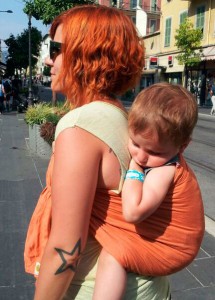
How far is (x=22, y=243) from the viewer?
12.9 ft

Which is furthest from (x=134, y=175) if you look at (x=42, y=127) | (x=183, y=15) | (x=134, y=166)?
(x=183, y=15)

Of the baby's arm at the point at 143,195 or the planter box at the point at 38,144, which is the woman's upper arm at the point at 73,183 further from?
the planter box at the point at 38,144

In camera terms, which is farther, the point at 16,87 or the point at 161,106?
the point at 16,87

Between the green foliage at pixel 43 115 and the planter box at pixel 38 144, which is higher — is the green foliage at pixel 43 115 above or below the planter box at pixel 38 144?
above

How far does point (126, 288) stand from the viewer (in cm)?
127

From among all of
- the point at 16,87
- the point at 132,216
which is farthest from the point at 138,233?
the point at 16,87

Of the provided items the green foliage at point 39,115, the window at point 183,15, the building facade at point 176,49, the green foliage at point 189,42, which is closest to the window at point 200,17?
the building facade at point 176,49

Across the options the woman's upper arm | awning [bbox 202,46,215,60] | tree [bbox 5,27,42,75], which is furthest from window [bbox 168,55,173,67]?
the woman's upper arm

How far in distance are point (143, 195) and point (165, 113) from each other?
279 mm

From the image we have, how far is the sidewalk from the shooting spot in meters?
3.08

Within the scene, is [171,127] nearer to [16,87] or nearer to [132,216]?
[132,216]

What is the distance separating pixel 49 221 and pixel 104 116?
405mm

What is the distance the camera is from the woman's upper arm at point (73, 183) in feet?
3.60

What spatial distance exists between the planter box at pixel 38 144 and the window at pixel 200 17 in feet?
72.0
